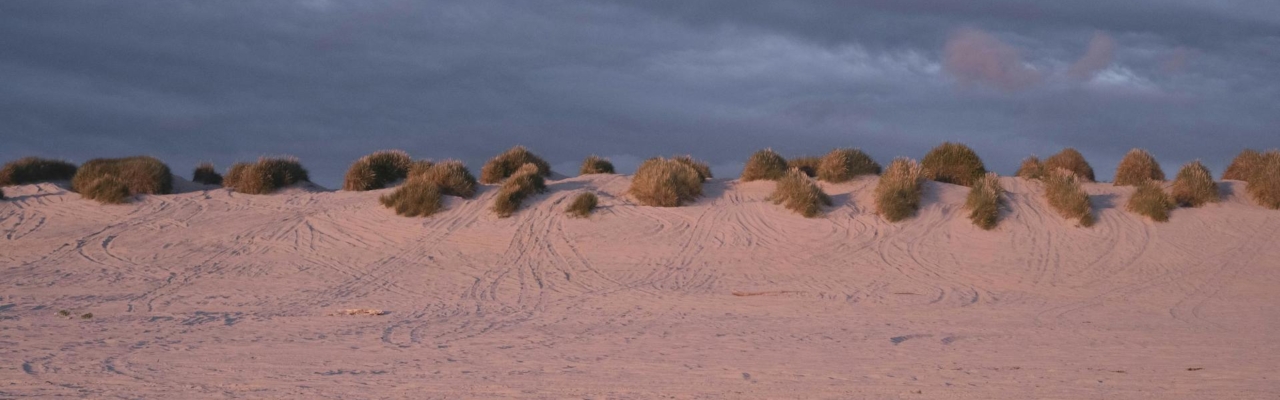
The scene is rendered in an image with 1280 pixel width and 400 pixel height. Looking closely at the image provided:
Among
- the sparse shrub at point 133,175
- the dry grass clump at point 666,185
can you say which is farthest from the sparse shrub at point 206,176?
the dry grass clump at point 666,185

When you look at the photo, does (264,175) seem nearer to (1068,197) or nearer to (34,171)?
(34,171)

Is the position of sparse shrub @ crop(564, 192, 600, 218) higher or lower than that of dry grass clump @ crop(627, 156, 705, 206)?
lower

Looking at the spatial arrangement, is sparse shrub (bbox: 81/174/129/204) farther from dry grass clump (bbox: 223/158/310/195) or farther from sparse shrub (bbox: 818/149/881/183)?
sparse shrub (bbox: 818/149/881/183)

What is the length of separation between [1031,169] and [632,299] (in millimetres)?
12258

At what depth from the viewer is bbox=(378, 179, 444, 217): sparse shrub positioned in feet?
68.2

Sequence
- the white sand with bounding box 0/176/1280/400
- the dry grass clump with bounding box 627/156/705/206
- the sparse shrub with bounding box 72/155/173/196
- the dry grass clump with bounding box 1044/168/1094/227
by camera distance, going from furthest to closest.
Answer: the sparse shrub with bounding box 72/155/173/196, the dry grass clump with bounding box 627/156/705/206, the dry grass clump with bounding box 1044/168/1094/227, the white sand with bounding box 0/176/1280/400

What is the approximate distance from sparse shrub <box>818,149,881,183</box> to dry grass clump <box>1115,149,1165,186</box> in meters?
5.53

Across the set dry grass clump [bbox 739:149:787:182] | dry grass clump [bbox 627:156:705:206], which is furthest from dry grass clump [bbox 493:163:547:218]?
dry grass clump [bbox 739:149:787:182]

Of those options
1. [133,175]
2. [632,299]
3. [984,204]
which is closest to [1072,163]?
[984,204]

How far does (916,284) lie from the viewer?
17.3 meters

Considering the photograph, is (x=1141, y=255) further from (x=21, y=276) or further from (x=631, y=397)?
(x=21, y=276)

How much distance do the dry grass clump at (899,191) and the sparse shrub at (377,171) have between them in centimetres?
1094

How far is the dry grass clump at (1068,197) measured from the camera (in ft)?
67.6

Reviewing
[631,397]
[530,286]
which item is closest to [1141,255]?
[530,286]
